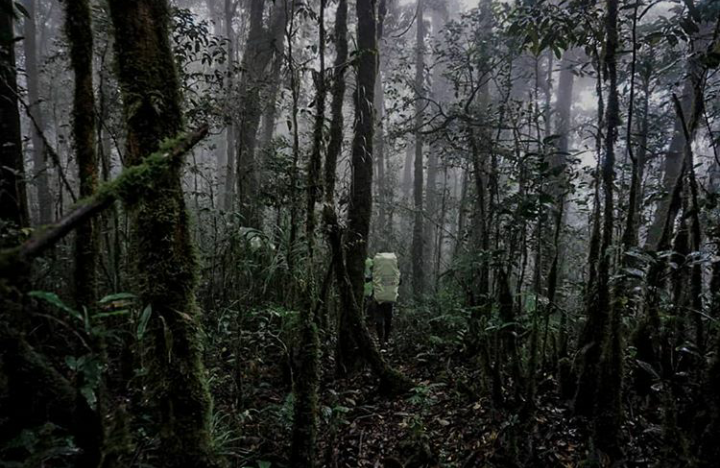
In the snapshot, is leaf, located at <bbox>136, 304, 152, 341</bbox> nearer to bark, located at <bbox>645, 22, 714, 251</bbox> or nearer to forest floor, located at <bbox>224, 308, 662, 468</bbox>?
forest floor, located at <bbox>224, 308, 662, 468</bbox>

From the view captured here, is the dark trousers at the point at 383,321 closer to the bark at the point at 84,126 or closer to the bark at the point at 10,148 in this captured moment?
the bark at the point at 84,126

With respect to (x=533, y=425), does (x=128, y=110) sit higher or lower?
higher

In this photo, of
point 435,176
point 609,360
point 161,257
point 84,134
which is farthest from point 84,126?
point 435,176

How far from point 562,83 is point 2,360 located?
73.0ft

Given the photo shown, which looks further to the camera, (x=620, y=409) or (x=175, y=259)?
(x=620, y=409)

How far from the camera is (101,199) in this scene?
54.3 inches

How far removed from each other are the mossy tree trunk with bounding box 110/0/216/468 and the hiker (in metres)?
4.52

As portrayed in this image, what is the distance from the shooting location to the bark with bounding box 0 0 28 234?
3.49m

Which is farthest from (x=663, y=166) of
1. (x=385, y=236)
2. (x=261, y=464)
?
(x=261, y=464)

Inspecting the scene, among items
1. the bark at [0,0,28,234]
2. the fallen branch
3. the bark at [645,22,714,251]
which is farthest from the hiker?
the fallen branch

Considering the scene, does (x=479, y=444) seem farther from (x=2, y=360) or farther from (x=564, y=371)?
(x=2, y=360)

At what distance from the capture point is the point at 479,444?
3662 millimetres

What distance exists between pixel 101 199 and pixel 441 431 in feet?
12.2

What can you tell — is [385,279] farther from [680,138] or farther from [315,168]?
[680,138]
